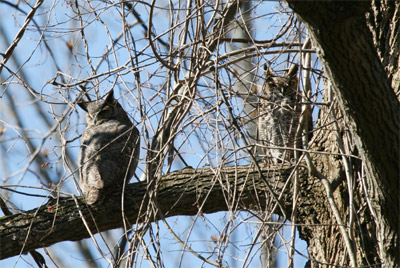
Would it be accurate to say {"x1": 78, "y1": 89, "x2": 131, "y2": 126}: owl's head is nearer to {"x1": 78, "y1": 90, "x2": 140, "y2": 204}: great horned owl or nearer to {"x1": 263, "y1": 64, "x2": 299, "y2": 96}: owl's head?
{"x1": 78, "y1": 90, "x2": 140, "y2": 204}: great horned owl

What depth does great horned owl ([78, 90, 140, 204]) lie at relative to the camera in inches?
168

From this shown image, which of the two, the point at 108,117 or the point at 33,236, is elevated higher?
the point at 108,117

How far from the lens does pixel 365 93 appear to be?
2.30 meters

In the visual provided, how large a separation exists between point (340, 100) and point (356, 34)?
1.09 feet

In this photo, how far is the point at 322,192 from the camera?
359 cm

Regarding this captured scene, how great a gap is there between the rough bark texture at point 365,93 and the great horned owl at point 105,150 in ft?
6.20

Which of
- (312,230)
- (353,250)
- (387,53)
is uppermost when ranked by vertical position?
(387,53)

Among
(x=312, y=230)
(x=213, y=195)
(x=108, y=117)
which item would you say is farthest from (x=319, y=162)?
(x=108, y=117)

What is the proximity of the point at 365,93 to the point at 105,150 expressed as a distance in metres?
2.85

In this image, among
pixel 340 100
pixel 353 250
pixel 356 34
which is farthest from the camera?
pixel 353 250

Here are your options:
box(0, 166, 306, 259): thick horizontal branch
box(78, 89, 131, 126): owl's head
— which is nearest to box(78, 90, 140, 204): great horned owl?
box(78, 89, 131, 126): owl's head

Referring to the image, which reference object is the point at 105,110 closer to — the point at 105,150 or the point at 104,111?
the point at 104,111

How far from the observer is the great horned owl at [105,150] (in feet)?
14.0

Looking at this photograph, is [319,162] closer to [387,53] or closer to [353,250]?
[387,53]
